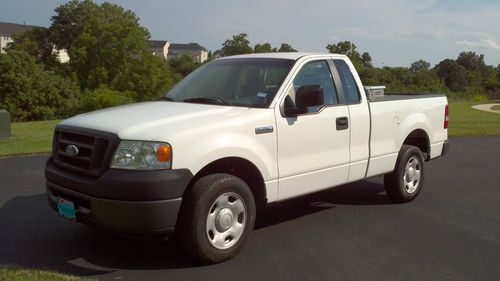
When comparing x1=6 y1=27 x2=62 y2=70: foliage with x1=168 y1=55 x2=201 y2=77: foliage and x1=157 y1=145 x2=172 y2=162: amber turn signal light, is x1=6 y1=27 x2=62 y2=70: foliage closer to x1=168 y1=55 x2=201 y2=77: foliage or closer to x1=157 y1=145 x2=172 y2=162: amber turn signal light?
x1=168 y1=55 x2=201 y2=77: foliage

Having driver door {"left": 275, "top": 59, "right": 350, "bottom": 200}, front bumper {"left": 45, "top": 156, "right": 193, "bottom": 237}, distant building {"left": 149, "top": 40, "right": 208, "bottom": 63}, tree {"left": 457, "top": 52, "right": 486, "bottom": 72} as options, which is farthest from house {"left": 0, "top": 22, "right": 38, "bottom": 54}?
front bumper {"left": 45, "top": 156, "right": 193, "bottom": 237}

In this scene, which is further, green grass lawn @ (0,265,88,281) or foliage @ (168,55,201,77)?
foliage @ (168,55,201,77)

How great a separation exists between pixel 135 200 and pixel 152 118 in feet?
2.63

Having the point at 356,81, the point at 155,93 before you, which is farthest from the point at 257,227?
the point at 155,93

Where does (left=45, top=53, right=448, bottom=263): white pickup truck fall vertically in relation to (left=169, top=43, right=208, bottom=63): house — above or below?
below

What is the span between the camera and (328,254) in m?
4.79

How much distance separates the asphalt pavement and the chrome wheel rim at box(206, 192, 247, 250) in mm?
209

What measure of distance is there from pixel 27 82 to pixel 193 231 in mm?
52547

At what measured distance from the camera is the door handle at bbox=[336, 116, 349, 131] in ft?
18.0

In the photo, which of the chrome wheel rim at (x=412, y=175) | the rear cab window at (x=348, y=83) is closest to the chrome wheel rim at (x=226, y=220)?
the rear cab window at (x=348, y=83)

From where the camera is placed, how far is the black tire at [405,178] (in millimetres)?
6539

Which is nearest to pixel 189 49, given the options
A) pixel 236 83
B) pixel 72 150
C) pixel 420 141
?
pixel 420 141

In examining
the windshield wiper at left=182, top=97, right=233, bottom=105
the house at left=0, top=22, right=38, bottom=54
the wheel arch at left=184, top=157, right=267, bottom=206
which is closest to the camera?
the wheel arch at left=184, top=157, right=267, bottom=206

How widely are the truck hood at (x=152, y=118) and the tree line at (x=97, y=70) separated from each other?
1369 inches
